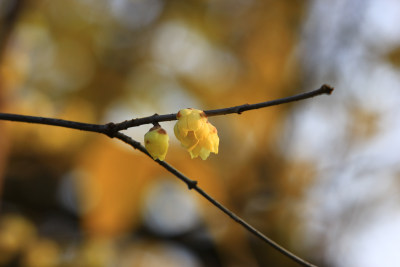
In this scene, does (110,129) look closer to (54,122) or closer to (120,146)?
(54,122)

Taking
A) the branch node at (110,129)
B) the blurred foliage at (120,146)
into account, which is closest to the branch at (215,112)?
the branch node at (110,129)

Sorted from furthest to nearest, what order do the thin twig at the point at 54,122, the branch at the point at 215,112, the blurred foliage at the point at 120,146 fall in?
the blurred foliage at the point at 120,146 → the thin twig at the point at 54,122 → the branch at the point at 215,112

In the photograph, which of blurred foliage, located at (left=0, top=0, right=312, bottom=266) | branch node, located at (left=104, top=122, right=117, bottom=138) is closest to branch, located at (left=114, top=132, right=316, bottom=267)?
branch node, located at (left=104, top=122, right=117, bottom=138)

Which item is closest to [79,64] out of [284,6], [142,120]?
[284,6]

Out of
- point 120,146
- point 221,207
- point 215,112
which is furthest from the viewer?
point 120,146

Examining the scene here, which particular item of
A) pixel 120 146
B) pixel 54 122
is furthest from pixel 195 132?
pixel 120 146

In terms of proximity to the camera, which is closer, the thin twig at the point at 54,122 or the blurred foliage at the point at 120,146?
the thin twig at the point at 54,122

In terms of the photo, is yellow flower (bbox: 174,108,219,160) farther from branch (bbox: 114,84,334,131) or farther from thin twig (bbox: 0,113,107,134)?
thin twig (bbox: 0,113,107,134)

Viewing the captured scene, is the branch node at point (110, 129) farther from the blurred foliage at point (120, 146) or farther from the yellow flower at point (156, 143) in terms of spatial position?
the blurred foliage at point (120, 146)
